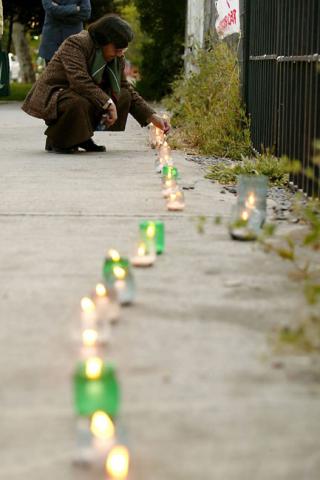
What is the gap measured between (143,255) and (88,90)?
17.7ft

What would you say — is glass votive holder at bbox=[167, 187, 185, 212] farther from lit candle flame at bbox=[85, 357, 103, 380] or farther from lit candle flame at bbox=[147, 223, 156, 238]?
lit candle flame at bbox=[85, 357, 103, 380]

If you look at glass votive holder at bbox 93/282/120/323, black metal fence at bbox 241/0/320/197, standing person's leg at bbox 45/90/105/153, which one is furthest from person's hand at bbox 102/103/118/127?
glass votive holder at bbox 93/282/120/323

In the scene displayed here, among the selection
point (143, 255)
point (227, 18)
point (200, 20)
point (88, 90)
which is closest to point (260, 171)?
point (88, 90)

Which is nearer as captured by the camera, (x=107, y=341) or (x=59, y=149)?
(x=107, y=341)

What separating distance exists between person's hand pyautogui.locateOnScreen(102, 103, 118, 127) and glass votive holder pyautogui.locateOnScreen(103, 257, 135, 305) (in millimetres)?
6079

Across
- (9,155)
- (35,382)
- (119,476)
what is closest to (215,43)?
(9,155)

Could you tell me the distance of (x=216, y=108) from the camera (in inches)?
467

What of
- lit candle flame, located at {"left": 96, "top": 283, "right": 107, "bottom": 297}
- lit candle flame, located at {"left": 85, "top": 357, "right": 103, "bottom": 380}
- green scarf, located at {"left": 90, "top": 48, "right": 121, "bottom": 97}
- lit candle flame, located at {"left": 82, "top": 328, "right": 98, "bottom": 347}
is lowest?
lit candle flame, located at {"left": 82, "top": 328, "right": 98, "bottom": 347}

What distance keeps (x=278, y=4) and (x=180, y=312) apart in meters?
5.43

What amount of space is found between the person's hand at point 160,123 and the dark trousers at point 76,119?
0.44 metres

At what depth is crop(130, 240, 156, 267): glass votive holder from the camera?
547 centimetres

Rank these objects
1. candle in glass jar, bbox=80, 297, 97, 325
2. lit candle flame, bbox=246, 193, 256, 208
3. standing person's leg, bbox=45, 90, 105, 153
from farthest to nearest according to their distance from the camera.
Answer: standing person's leg, bbox=45, 90, 105, 153, lit candle flame, bbox=246, 193, 256, 208, candle in glass jar, bbox=80, 297, 97, 325

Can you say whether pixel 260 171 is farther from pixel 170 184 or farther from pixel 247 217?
pixel 247 217

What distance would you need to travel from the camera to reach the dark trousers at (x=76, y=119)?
1089cm
